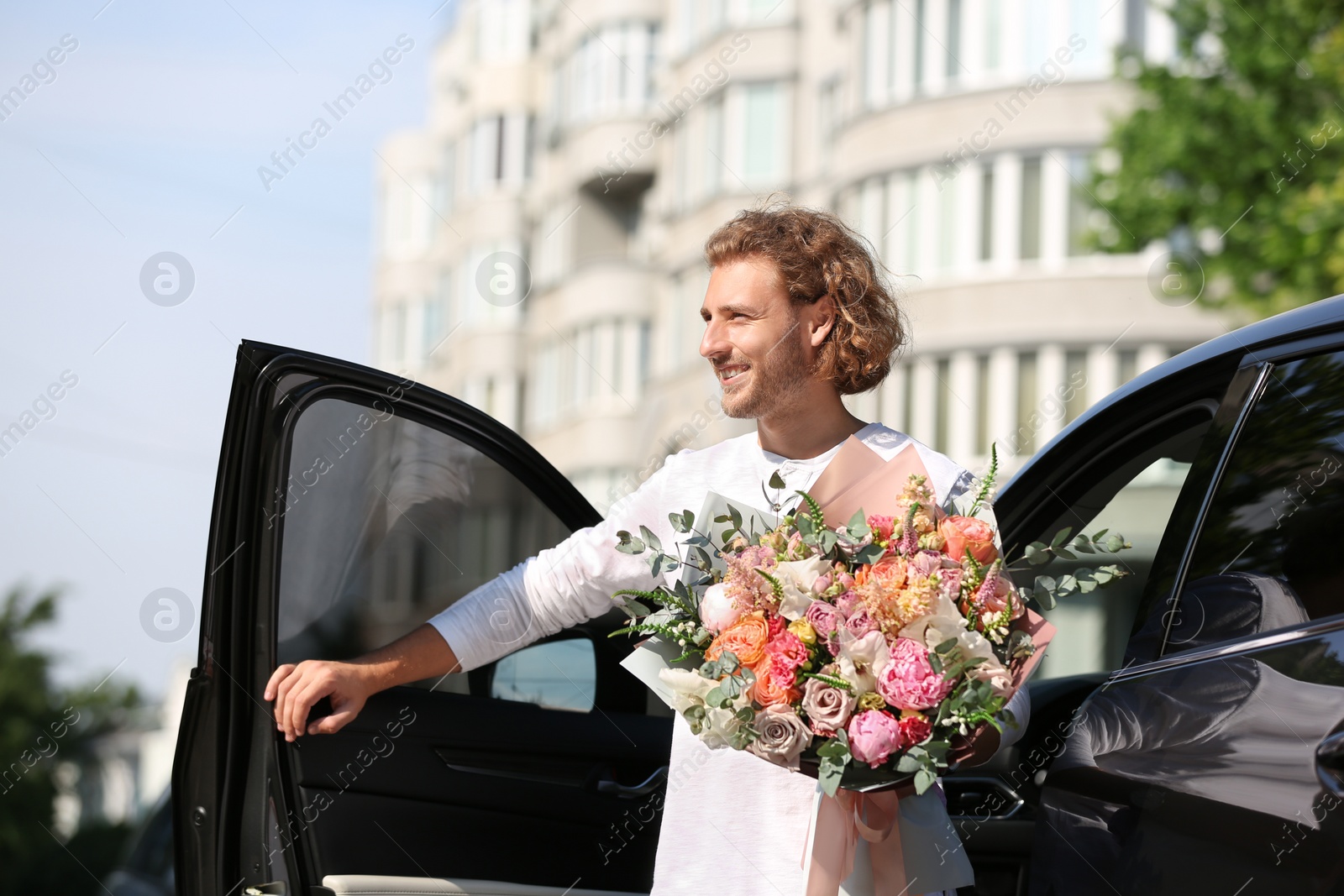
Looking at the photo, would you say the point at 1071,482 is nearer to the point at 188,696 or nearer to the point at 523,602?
the point at 523,602

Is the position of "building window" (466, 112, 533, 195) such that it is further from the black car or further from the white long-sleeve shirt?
the white long-sleeve shirt

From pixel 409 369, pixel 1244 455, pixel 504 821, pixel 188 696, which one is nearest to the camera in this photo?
pixel 1244 455

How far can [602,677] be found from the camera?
390 cm

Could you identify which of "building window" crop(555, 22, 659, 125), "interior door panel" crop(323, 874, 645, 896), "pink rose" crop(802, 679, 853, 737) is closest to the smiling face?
"pink rose" crop(802, 679, 853, 737)

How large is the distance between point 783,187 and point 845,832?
17816 millimetres

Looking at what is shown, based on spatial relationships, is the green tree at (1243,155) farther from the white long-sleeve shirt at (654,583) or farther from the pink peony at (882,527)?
the pink peony at (882,527)

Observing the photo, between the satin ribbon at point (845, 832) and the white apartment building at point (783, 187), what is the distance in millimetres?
10999

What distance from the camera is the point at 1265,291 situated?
13.3 metres

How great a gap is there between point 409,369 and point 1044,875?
43.9 meters

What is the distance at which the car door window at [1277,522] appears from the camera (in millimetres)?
2354

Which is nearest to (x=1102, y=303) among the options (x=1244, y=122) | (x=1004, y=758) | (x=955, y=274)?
(x=955, y=274)

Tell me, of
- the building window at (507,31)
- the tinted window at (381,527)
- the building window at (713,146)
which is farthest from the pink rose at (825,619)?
the building window at (507,31)

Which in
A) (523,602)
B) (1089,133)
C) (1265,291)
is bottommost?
(523,602)

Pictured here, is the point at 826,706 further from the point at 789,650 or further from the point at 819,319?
the point at 819,319
